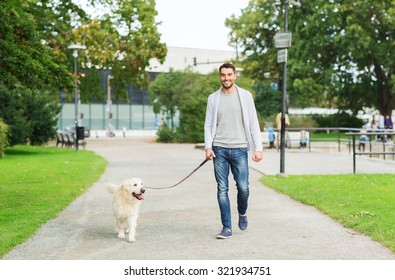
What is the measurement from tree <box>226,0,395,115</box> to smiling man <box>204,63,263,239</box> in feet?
116

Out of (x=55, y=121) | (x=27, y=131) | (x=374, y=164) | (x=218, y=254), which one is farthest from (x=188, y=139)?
(x=218, y=254)

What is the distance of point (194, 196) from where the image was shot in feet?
40.5

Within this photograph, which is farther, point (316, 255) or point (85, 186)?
point (85, 186)

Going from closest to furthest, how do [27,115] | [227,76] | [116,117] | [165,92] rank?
1. [227,76]
2. [27,115]
3. [165,92]
4. [116,117]

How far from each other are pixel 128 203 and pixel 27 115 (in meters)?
23.6

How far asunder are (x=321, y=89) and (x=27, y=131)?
2355 centimetres

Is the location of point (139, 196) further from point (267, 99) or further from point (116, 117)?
point (116, 117)

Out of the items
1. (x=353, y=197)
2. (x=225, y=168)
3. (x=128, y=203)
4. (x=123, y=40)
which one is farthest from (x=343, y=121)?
(x=128, y=203)

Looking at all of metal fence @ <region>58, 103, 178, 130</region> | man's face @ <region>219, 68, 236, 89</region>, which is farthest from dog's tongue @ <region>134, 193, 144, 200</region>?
metal fence @ <region>58, 103, 178, 130</region>

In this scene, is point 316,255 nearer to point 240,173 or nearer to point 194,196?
point 240,173

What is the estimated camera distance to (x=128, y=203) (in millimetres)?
7742

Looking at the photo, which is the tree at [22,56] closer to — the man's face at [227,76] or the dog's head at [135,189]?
the dog's head at [135,189]

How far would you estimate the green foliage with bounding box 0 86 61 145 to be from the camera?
27.8 metres

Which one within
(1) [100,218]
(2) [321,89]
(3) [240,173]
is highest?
(2) [321,89]
